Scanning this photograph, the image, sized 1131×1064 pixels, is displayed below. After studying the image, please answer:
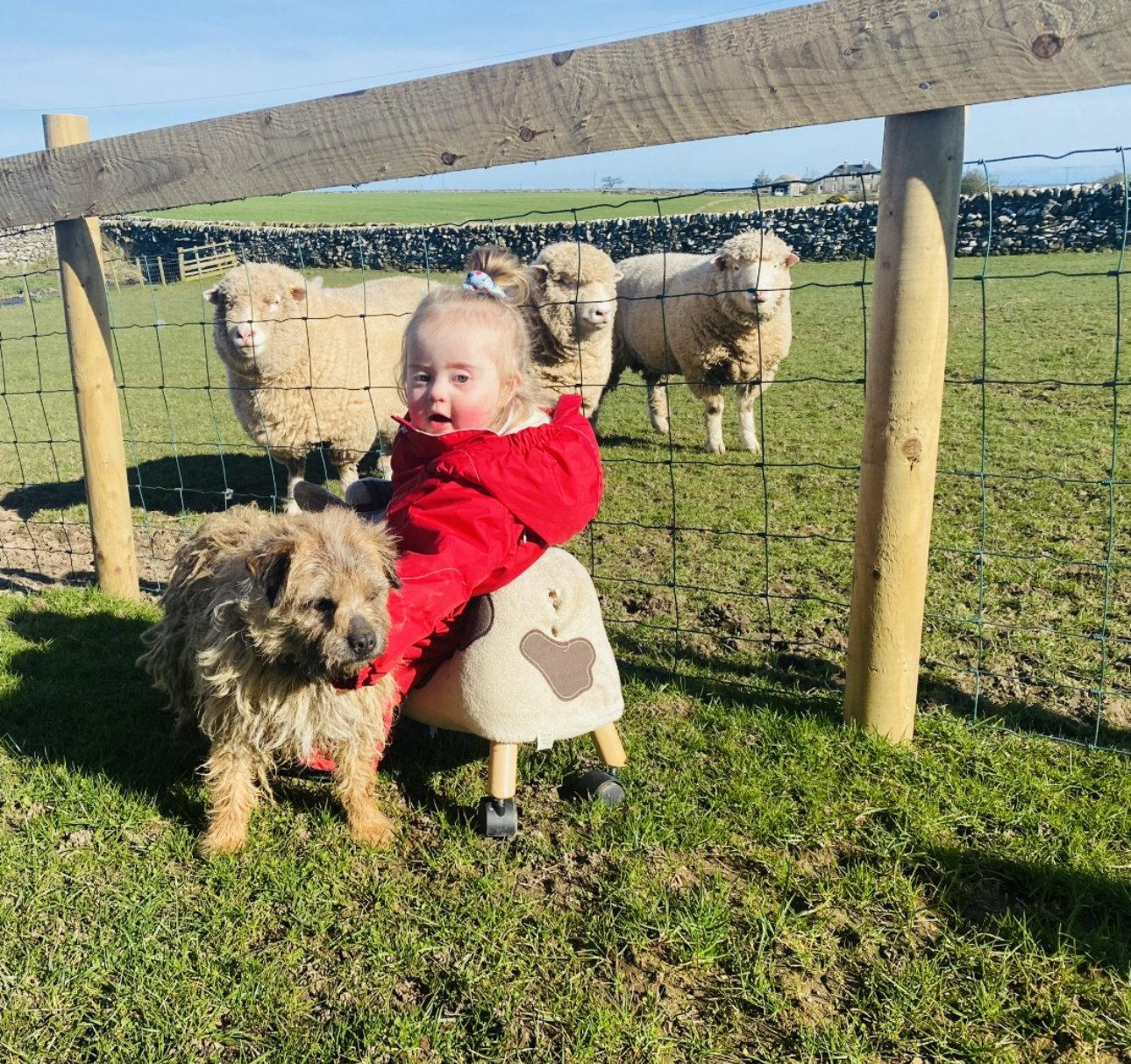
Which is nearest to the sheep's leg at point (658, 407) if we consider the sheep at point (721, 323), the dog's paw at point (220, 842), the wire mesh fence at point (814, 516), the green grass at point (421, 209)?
the sheep at point (721, 323)

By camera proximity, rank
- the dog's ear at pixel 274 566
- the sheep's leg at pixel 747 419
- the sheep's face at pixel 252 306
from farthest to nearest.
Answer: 1. the sheep's leg at pixel 747 419
2. the sheep's face at pixel 252 306
3. the dog's ear at pixel 274 566

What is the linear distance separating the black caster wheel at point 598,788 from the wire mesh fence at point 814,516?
97cm

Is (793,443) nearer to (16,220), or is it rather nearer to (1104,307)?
(16,220)

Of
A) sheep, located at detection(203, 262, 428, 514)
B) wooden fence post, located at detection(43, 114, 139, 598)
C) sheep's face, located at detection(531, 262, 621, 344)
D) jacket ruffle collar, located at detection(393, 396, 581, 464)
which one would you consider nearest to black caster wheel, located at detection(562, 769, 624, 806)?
jacket ruffle collar, located at detection(393, 396, 581, 464)

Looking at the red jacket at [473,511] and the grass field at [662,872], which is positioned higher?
the red jacket at [473,511]

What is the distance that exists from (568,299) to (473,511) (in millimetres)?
6055

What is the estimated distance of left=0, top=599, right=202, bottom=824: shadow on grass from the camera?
364 cm

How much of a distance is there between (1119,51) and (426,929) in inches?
130

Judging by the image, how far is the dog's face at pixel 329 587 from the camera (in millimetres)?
2533

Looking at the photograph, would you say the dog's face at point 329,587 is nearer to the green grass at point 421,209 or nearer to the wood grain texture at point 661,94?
the wood grain texture at point 661,94

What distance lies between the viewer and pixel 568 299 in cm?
854

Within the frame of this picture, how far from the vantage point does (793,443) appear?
8.72 m

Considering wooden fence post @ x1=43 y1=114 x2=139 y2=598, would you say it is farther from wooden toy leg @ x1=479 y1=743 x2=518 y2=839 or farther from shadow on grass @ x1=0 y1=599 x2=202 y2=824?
wooden toy leg @ x1=479 y1=743 x2=518 y2=839

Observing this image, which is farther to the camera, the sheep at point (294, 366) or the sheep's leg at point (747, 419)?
the sheep's leg at point (747, 419)
